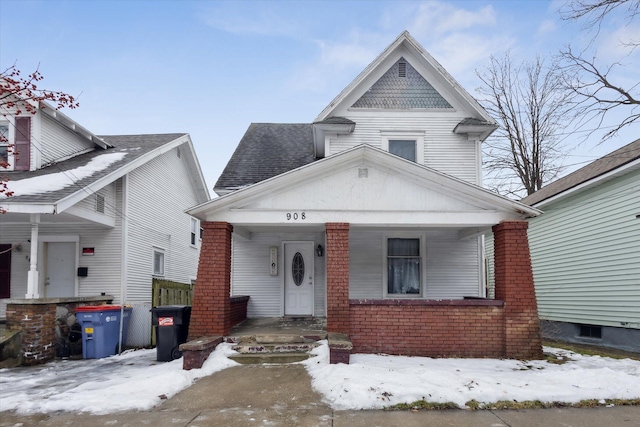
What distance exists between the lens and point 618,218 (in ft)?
35.6

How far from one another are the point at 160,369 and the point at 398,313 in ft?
14.7

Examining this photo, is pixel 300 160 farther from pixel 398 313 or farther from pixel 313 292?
pixel 398 313

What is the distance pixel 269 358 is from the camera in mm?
8266

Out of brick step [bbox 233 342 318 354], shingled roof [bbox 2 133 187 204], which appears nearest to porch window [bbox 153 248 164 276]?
shingled roof [bbox 2 133 187 204]

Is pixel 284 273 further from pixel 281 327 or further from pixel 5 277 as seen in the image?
pixel 5 277

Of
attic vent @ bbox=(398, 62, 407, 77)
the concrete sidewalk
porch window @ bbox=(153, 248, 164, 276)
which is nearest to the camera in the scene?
the concrete sidewalk

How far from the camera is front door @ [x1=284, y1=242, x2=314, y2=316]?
40.0ft

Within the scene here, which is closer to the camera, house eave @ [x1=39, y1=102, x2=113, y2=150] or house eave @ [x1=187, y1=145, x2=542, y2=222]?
house eave @ [x1=187, y1=145, x2=542, y2=222]

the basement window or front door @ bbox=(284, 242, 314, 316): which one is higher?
front door @ bbox=(284, 242, 314, 316)

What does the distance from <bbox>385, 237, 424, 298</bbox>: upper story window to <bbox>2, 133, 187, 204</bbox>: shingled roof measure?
7412 mm

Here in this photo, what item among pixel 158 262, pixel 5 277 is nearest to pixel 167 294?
pixel 158 262

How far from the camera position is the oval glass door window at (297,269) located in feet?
40.4

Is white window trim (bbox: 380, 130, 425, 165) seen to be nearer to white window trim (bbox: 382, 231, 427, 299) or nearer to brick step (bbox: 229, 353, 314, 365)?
white window trim (bbox: 382, 231, 427, 299)

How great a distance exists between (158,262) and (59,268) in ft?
10.9
